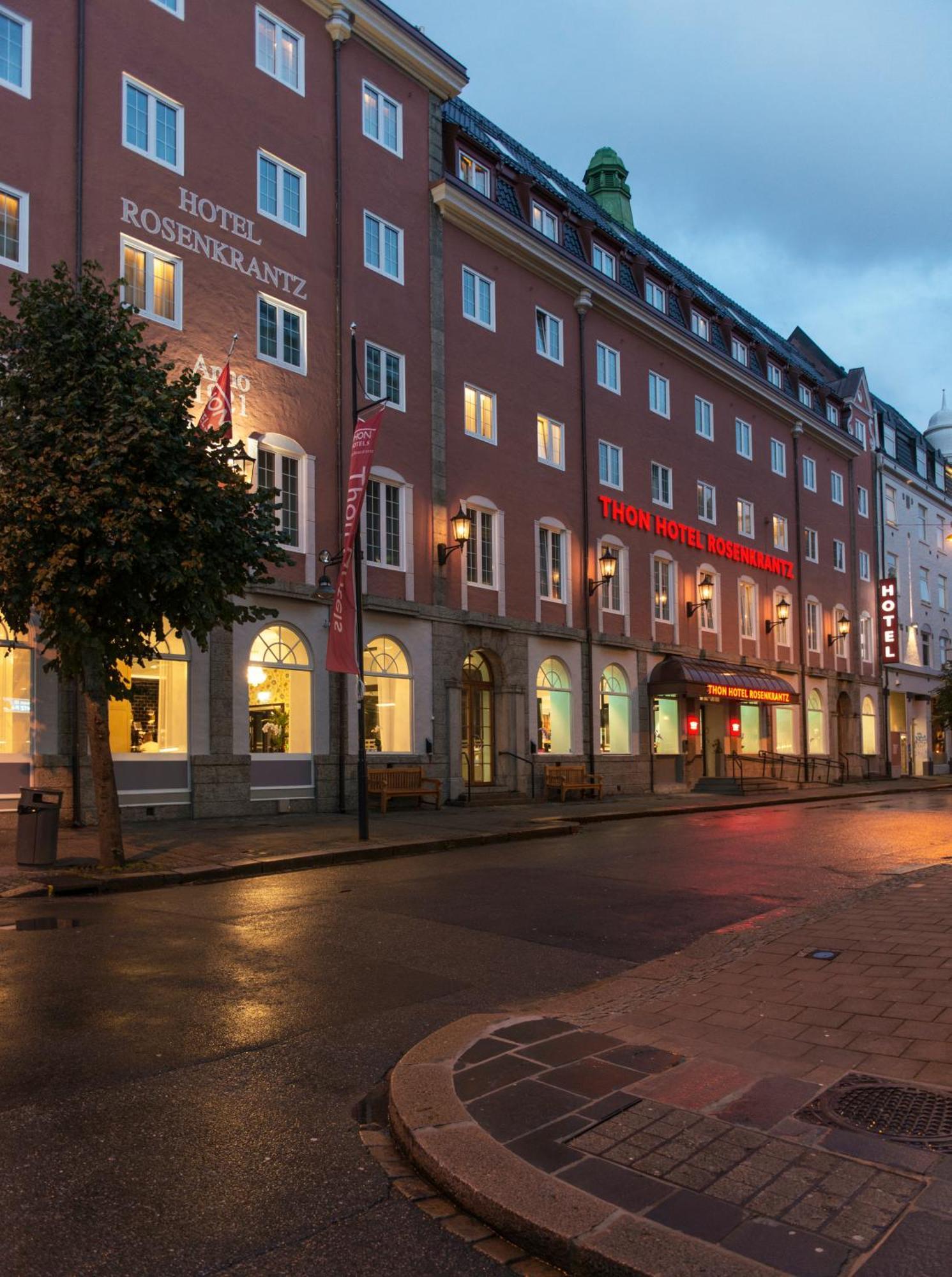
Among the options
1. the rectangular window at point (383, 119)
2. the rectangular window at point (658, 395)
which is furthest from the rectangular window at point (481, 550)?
the rectangular window at point (658, 395)

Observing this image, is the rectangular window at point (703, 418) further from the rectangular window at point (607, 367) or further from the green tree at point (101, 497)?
the green tree at point (101, 497)

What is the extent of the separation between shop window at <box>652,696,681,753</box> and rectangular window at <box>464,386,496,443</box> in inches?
388

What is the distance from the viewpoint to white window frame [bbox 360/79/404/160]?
931 inches

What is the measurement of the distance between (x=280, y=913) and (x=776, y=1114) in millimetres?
6311

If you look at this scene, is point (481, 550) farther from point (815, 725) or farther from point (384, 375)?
point (815, 725)

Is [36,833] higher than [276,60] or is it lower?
lower

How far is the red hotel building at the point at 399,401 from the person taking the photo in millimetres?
18328

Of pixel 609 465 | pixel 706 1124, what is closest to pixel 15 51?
pixel 609 465

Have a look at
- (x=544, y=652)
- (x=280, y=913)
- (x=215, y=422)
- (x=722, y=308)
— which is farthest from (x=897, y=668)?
(x=280, y=913)

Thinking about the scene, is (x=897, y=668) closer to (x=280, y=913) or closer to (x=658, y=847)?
(x=658, y=847)

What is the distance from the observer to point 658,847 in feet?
52.0

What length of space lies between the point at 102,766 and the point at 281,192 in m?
13.9

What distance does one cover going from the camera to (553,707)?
28.1 meters

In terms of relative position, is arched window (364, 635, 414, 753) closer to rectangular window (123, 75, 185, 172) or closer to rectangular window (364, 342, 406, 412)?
rectangular window (364, 342, 406, 412)
